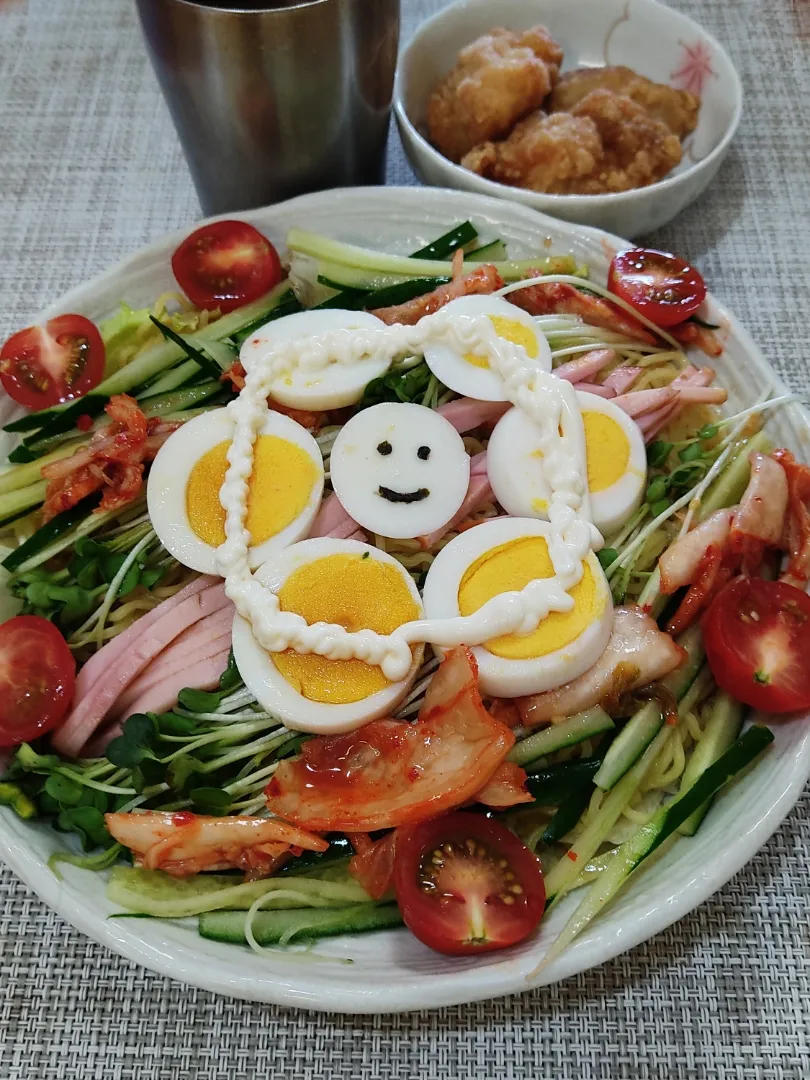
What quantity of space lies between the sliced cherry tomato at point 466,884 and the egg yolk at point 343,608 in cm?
36

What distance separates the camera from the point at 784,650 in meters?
1.94

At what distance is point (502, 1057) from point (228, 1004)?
620 millimetres

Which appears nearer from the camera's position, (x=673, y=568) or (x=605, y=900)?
(x=605, y=900)

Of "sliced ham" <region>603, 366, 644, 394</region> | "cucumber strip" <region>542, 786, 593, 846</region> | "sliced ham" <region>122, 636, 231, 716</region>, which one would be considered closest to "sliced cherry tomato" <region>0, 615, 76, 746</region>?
"sliced ham" <region>122, 636, 231, 716</region>

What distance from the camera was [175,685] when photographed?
206cm

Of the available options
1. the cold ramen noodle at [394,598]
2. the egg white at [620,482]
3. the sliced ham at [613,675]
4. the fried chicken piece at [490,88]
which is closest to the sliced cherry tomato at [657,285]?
the cold ramen noodle at [394,598]

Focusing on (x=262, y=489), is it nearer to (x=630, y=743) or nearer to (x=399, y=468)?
(x=399, y=468)

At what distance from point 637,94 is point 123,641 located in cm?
272

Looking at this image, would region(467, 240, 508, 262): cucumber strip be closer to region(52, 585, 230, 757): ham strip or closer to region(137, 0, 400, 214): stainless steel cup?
region(137, 0, 400, 214): stainless steel cup

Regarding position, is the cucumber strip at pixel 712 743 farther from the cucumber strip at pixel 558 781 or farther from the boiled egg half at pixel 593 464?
the boiled egg half at pixel 593 464

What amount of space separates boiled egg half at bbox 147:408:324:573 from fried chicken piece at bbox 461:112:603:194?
1360mm

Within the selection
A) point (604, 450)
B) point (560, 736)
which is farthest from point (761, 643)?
point (604, 450)

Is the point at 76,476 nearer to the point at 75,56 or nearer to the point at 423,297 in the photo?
the point at 423,297

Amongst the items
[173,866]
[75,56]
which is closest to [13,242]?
[75,56]
